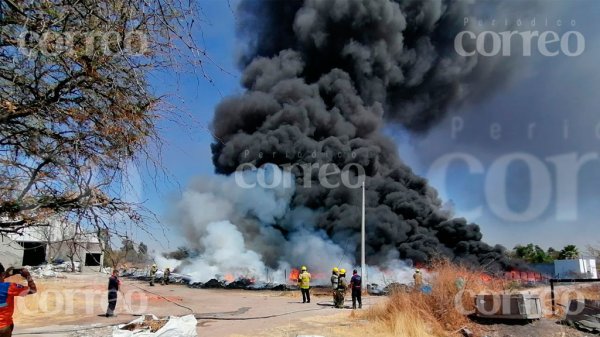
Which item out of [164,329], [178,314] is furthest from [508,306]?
[178,314]

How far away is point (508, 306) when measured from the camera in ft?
37.1

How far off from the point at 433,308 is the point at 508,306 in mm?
1785

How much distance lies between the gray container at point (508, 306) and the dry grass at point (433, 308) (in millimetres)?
436

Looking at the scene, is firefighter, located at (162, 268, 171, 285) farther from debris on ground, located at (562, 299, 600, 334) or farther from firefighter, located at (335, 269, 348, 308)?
debris on ground, located at (562, 299, 600, 334)

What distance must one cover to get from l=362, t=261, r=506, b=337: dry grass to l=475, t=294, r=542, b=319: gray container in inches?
17.2

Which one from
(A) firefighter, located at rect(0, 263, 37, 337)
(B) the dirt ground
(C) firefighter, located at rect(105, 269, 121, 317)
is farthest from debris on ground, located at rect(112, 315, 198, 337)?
(C) firefighter, located at rect(105, 269, 121, 317)

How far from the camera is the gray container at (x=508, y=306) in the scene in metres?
11.1

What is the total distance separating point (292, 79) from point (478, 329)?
3521cm

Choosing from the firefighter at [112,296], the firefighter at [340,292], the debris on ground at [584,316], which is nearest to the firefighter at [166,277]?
the firefighter at [340,292]

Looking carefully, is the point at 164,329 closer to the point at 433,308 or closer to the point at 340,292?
the point at 433,308

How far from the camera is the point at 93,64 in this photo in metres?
3.22

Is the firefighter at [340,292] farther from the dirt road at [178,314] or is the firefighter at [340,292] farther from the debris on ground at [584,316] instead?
the debris on ground at [584,316]

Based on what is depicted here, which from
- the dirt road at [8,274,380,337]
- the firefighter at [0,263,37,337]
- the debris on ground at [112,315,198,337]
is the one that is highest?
the firefighter at [0,263,37,337]

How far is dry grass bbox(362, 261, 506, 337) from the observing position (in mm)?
10711
